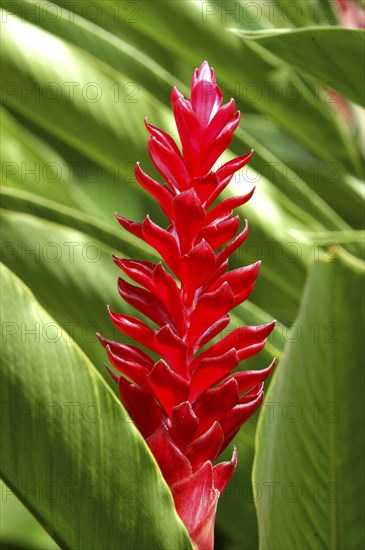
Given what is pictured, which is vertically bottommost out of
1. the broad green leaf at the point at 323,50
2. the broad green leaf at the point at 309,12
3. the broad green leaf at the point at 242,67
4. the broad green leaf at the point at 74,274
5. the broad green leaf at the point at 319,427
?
the broad green leaf at the point at 319,427

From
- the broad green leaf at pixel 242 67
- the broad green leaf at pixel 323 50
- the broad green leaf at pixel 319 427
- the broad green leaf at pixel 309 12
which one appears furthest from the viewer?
the broad green leaf at pixel 309 12

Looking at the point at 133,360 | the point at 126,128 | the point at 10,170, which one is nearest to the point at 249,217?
the point at 126,128

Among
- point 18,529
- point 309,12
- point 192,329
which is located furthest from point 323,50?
point 309,12

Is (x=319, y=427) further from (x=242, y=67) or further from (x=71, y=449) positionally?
(x=242, y=67)

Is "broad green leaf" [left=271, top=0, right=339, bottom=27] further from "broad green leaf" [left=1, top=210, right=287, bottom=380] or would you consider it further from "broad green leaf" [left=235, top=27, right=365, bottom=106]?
"broad green leaf" [left=1, top=210, right=287, bottom=380]

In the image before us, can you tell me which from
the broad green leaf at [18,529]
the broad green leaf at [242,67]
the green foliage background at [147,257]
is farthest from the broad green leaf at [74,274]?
the broad green leaf at [242,67]

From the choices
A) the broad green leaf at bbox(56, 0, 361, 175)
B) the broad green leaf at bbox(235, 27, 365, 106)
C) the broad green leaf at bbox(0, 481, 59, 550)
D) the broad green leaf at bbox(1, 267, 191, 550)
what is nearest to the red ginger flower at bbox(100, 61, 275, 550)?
the broad green leaf at bbox(1, 267, 191, 550)

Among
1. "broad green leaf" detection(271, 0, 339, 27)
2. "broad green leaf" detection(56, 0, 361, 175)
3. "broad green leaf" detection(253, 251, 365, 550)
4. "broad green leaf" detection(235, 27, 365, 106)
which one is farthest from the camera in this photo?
"broad green leaf" detection(271, 0, 339, 27)

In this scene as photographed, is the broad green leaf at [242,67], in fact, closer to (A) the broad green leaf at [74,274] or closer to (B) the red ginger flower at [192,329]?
(A) the broad green leaf at [74,274]

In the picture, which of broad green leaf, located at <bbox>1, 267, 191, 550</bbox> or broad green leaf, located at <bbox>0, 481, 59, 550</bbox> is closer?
broad green leaf, located at <bbox>1, 267, 191, 550</bbox>
